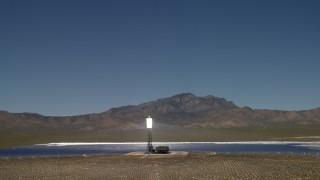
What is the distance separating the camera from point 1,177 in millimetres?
51250

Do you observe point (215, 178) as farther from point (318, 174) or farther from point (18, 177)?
point (18, 177)

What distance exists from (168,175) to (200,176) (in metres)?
3.55

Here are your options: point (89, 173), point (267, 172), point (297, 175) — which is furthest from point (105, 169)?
point (297, 175)

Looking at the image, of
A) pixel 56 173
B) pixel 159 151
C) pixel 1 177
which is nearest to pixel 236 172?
pixel 56 173

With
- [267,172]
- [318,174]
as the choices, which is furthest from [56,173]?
[318,174]

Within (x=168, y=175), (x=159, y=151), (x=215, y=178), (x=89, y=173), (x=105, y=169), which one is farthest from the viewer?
(x=159, y=151)

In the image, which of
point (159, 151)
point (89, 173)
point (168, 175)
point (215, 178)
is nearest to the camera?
point (215, 178)

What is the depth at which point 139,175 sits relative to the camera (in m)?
50.8

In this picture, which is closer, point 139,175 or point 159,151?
point 139,175

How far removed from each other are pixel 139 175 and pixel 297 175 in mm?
15832

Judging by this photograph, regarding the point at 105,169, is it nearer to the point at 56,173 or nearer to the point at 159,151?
the point at 56,173

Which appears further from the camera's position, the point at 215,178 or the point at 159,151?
the point at 159,151

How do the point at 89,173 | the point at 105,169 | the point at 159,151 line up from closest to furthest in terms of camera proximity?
the point at 89,173 < the point at 105,169 < the point at 159,151

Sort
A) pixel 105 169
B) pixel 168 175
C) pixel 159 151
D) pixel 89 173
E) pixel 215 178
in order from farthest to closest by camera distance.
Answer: pixel 159 151 < pixel 105 169 < pixel 89 173 < pixel 168 175 < pixel 215 178
